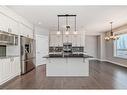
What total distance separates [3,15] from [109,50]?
30.9 ft

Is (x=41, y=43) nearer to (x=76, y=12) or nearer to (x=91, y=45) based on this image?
(x=76, y=12)

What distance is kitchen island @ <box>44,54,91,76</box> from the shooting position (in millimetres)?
6676

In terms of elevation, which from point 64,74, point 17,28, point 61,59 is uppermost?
point 17,28

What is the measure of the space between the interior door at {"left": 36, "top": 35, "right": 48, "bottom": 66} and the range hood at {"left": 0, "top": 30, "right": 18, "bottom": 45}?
11.4ft

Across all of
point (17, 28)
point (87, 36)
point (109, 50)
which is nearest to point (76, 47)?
point (109, 50)

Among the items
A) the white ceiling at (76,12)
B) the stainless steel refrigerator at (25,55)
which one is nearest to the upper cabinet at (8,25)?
the white ceiling at (76,12)

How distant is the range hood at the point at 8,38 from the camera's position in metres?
5.33

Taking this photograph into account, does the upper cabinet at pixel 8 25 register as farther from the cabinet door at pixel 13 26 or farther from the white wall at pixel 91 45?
the white wall at pixel 91 45

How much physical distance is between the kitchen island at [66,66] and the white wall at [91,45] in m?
8.49

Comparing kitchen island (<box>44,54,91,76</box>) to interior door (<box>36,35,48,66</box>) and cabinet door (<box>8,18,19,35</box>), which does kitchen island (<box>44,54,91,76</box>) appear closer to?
cabinet door (<box>8,18,19,35</box>)

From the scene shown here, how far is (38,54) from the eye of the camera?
10203mm

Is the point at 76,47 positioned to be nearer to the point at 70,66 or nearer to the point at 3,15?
the point at 70,66

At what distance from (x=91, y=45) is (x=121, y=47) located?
184 inches
